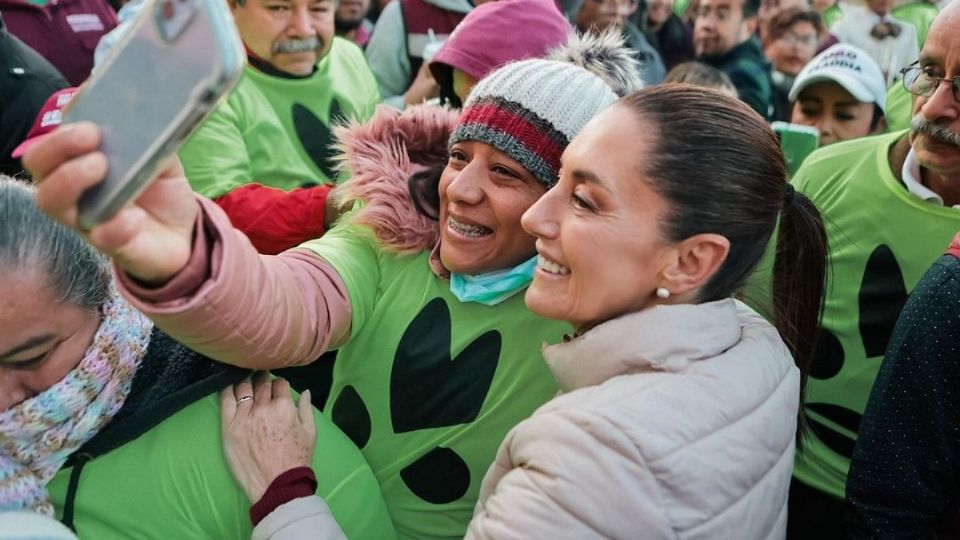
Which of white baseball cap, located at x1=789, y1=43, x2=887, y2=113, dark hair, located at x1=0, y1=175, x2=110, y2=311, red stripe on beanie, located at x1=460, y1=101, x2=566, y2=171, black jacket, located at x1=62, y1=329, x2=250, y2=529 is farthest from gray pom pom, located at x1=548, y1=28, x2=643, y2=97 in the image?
white baseball cap, located at x1=789, y1=43, x2=887, y2=113

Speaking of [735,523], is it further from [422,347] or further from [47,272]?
[47,272]

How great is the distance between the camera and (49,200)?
1062 mm

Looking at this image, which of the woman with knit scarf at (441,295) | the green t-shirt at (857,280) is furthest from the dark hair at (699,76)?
the woman with knit scarf at (441,295)

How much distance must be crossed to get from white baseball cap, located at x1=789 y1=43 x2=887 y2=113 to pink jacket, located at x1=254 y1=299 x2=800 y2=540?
7.60 ft

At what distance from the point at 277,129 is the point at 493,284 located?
1204mm

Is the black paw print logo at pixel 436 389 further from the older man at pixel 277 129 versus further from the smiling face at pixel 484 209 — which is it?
the older man at pixel 277 129

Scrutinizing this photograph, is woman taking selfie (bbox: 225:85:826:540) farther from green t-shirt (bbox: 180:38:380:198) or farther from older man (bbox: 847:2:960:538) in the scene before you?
green t-shirt (bbox: 180:38:380:198)

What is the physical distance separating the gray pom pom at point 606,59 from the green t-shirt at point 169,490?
100 cm

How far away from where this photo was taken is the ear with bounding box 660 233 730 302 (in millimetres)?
1439

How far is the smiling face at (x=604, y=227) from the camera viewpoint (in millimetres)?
1429

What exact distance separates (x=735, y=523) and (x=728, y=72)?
4.14 m

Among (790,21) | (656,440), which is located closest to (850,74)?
(790,21)

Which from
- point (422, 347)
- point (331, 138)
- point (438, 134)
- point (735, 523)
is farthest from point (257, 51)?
point (735, 523)

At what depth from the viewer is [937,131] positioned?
6.84ft
